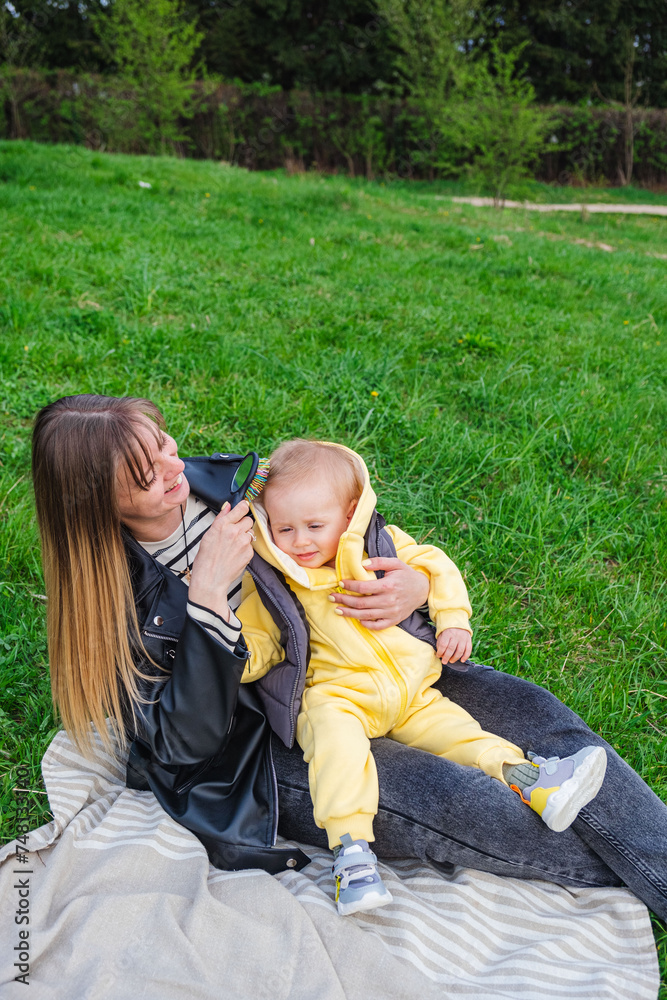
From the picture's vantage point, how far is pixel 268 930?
167 centimetres

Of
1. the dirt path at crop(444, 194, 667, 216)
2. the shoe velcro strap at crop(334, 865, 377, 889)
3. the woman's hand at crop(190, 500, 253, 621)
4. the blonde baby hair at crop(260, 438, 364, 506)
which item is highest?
the dirt path at crop(444, 194, 667, 216)

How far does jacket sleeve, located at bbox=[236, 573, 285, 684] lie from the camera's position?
2.06 meters

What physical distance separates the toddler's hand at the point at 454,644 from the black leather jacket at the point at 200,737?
575 millimetres

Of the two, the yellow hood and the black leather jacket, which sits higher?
the yellow hood

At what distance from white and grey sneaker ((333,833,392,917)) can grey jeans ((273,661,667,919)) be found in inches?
6.4

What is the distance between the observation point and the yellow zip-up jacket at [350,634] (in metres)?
2.06

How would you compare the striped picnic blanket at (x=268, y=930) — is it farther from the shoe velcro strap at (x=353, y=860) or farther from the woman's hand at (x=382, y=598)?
the woman's hand at (x=382, y=598)

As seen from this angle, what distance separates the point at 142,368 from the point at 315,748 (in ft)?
9.51

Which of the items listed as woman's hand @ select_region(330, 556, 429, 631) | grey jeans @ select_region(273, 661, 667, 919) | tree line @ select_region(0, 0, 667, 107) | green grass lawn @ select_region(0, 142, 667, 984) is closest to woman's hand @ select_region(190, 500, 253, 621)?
woman's hand @ select_region(330, 556, 429, 631)

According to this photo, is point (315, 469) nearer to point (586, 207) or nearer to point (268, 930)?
point (268, 930)

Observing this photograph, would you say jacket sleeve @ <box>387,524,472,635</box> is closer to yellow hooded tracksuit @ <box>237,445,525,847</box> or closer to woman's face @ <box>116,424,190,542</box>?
yellow hooded tracksuit @ <box>237,445,525,847</box>

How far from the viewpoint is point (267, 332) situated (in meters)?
4.76

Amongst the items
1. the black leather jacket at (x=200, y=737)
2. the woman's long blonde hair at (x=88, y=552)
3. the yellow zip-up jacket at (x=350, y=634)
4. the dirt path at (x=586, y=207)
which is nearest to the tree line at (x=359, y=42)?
the dirt path at (x=586, y=207)
